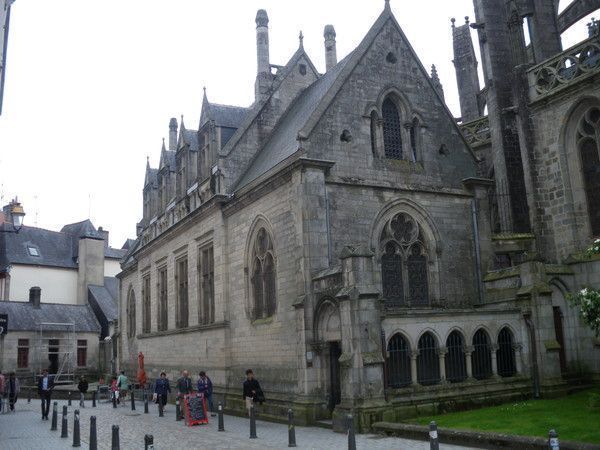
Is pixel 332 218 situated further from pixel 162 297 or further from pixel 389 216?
pixel 162 297

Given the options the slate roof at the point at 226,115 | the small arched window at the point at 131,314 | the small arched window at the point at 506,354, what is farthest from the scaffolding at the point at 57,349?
the small arched window at the point at 506,354

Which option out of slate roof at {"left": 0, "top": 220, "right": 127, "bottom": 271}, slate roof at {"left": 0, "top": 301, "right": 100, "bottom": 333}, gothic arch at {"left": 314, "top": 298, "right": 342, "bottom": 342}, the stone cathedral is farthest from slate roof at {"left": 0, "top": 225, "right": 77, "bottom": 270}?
gothic arch at {"left": 314, "top": 298, "right": 342, "bottom": 342}

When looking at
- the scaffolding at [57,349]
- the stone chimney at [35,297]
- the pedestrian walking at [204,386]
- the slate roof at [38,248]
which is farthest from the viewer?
the slate roof at [38,248]

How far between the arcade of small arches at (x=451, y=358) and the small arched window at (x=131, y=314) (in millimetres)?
27252

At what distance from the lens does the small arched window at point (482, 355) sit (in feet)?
61.4

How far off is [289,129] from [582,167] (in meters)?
10.5

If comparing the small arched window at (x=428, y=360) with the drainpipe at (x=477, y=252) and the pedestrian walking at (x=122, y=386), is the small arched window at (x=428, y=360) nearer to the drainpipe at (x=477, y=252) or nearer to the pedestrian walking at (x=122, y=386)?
the drainpipe at (x=477, y=252)

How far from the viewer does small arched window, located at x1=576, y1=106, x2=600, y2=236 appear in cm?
2003

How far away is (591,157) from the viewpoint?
20.3 meters

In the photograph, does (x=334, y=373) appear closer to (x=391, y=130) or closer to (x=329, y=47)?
(x=391, y=130)

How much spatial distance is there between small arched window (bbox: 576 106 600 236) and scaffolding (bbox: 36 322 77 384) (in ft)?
142

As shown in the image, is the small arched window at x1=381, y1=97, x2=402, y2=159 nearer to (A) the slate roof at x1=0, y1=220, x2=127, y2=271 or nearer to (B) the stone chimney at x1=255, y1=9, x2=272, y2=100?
(B) the stone chimney at x1=255, y1=9, x2=272, y2=100

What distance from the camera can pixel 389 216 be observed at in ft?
70.0

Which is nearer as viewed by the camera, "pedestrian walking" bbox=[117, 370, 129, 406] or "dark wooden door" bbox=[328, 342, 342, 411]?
"dark wooden door" bbox=[328, 342, 342, 411]
